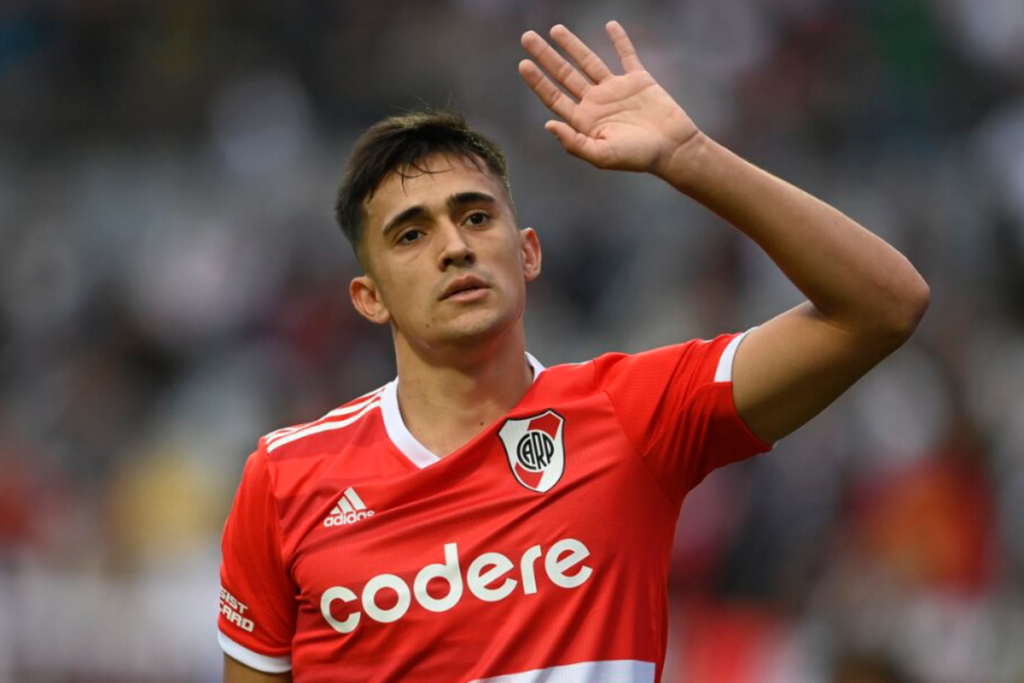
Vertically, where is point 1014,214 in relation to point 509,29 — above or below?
below

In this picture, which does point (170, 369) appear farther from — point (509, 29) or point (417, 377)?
point (417, 377)

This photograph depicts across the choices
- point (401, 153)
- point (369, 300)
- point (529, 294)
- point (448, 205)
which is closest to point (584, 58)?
point (448, 205)

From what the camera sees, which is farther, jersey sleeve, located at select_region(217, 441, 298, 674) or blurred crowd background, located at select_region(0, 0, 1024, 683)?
blurred crowd background, located at select_region(0, 0, 1024, 683)

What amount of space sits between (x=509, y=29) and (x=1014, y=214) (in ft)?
11.9

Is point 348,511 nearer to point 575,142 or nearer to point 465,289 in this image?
point 465,289

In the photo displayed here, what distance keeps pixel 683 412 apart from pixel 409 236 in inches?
Result: 31.7

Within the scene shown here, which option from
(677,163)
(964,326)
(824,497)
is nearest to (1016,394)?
(964,326)

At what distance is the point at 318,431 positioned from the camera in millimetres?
3920

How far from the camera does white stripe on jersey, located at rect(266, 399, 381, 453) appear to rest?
12.7 ft

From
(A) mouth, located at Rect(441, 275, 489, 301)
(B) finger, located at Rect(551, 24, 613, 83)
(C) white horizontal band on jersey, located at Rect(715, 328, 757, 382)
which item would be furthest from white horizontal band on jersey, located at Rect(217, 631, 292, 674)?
(B) finger, located at Rect(551, 24, 613, 83)

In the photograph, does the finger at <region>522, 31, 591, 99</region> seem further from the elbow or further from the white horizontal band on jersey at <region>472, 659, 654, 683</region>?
the white horizontal band on jersey at <region>472, 659, 654, 683</region>

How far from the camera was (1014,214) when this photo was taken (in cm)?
887

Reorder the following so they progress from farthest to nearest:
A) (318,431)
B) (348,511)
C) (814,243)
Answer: (318,431), (348,511), (814,243)

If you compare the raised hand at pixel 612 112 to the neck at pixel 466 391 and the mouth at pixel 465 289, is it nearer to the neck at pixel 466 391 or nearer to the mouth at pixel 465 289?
the mouth at pixel 465 289
